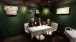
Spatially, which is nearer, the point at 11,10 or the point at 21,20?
the point at 11,10

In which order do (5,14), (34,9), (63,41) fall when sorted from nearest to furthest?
(63,41), (5,14), (34,9)

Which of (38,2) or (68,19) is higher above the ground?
(38,2)

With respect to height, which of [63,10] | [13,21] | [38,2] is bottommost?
[13,21]

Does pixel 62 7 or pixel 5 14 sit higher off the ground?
pixel 62 7

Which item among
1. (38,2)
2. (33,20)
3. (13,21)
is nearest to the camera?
(33,20)

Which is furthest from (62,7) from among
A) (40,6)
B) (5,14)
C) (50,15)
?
(5,14)

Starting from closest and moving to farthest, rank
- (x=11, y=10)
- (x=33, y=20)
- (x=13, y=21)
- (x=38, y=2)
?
(x=33, y=20) → (x=11, y=10) → (x=13, y=21) → (x=38, y=2)

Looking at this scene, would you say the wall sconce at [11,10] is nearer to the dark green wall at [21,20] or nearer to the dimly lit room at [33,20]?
the dimly lit room at [33,20]

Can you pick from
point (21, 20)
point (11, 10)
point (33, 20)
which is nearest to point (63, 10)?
point (33, 20)

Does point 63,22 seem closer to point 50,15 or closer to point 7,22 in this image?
point 50,15

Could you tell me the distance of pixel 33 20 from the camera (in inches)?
147

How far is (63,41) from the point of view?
141 inches

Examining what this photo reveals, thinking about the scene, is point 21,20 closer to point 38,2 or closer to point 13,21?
point 13,21

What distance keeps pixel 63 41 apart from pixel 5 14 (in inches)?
132
